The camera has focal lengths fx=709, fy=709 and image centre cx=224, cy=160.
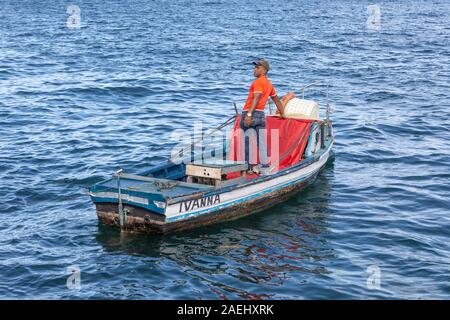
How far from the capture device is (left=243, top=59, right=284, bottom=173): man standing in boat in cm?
1641

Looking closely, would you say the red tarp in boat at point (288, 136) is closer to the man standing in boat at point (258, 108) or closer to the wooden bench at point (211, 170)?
the man standing in boat at point (258, 108)

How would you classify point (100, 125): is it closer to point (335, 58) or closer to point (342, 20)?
point (335, 58)

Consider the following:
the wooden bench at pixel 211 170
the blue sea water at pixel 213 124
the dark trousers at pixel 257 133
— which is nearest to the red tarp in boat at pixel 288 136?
the dark trousers at pixel 257 133

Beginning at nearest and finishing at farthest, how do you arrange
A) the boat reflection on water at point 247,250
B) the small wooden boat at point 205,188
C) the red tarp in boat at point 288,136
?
the boat reflection on water at point 247,250 < the small wooden boat at point 205,188 < the red tarp in boat at point 288,136

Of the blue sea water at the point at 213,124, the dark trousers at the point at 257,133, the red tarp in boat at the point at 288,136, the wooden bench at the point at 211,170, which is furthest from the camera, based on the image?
the red tarp in boat at the point at 288,136

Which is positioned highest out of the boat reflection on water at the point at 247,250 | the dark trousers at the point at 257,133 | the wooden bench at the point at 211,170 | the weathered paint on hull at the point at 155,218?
the dark trousers at the point at 257,133

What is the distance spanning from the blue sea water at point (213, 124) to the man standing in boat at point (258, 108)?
1.48 meters

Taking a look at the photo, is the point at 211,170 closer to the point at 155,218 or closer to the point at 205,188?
the point at 205,188

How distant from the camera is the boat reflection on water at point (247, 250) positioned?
13.3 meters

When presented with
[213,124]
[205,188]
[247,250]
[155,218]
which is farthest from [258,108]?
[213,124]

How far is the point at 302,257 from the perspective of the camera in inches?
571

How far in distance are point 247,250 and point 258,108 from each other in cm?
365

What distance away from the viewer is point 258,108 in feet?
54.9

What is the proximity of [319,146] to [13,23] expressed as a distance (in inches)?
1571
